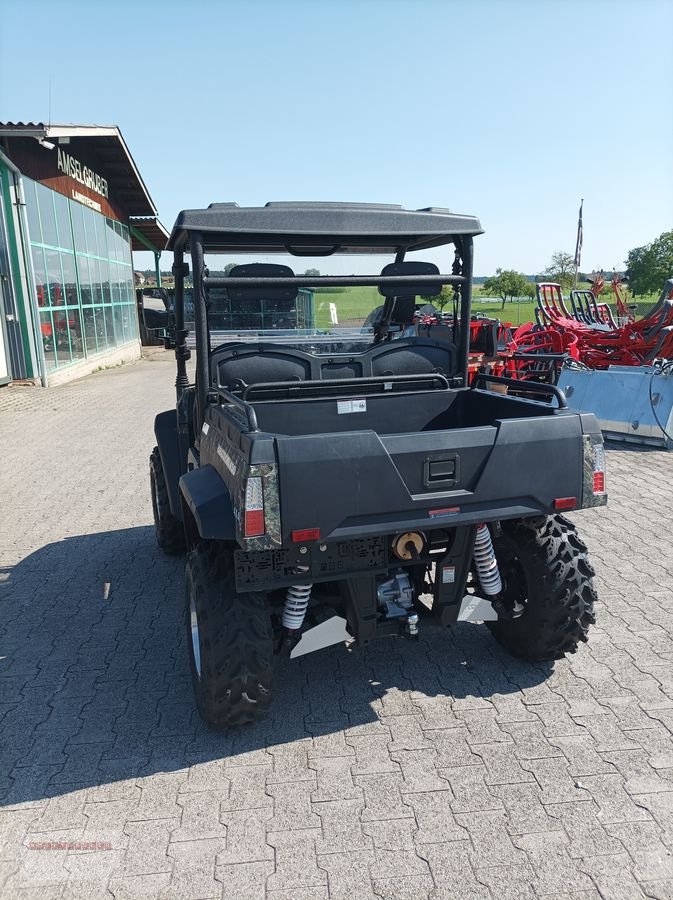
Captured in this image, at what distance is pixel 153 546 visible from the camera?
5.27 m

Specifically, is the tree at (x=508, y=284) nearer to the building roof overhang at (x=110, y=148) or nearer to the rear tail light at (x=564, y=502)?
the building roof overhang at (x=110, y=148)

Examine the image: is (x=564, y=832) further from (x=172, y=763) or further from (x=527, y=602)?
(x=172, y=763)

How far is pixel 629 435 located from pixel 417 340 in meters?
5.84

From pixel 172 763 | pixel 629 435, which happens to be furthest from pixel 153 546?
pixel 629 435

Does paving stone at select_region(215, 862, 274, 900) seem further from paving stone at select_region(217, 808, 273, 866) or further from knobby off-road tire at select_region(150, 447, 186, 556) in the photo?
knobby off-road tire at select_region(150, 447, 186, 556)

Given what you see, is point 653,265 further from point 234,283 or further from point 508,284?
point 234,283

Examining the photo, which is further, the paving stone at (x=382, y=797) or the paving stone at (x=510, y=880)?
the paving stone at (x=382, y=797)

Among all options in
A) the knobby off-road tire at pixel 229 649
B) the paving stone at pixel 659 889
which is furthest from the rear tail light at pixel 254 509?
the paving stone at pixel 659 889

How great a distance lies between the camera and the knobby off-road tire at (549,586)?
321 centimetres

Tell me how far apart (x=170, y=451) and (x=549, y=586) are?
2.53m

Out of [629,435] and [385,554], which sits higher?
[385,554]

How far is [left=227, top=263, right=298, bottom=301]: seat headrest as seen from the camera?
3363 mm

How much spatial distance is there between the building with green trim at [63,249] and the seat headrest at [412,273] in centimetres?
772

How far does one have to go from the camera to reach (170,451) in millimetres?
4496
